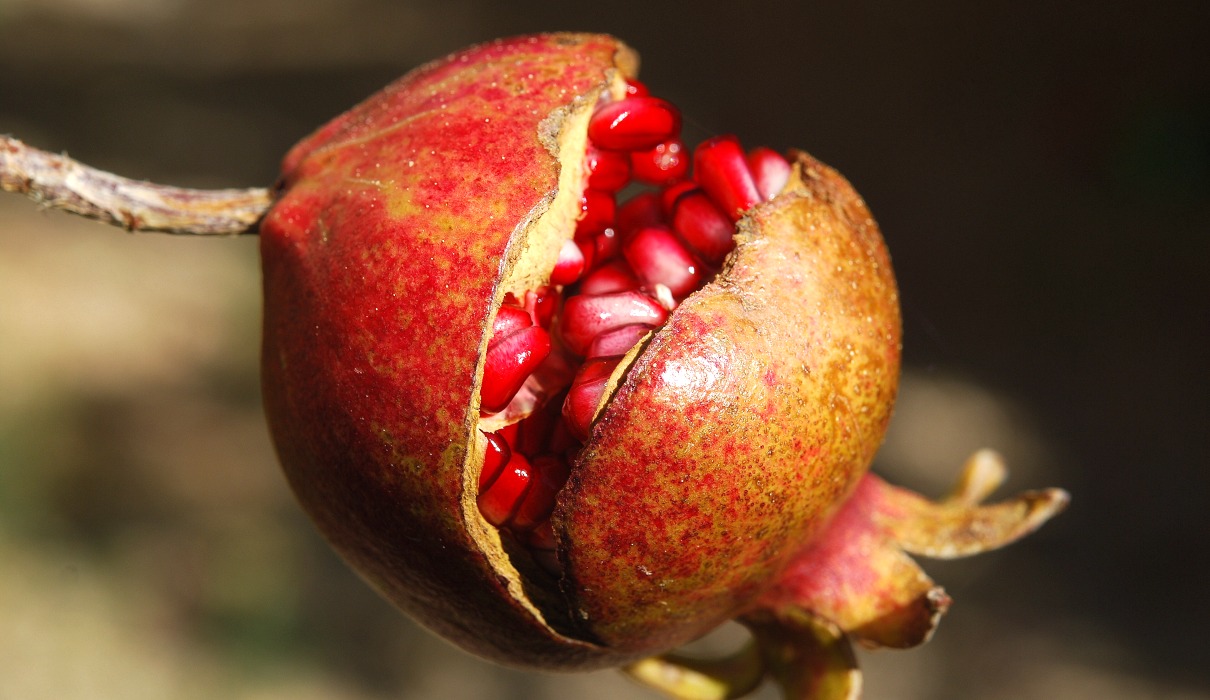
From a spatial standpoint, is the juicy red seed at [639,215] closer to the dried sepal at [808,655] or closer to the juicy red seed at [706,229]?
the juicy red seed at [706,229]

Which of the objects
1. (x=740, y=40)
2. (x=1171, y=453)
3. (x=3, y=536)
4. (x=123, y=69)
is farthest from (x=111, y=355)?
(x=1171, y=453)

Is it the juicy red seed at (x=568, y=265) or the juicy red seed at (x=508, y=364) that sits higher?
the juicy red seed at (x=568, y=265)

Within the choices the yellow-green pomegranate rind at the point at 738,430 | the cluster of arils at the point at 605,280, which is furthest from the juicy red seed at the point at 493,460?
the yellow-green pomegranate rind at the point at 738,430

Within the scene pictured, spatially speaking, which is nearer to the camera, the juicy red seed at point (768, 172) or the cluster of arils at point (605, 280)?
the cluster of arils at point (605, 280)

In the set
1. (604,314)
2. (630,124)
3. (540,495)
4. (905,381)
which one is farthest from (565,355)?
(905,381)

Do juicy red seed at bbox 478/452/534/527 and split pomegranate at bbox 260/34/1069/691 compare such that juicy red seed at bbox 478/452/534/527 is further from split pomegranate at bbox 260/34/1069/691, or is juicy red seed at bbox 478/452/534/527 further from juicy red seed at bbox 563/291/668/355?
juicy red seed at bbox 563/291/668/355

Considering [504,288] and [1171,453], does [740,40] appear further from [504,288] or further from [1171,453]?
[504,288]

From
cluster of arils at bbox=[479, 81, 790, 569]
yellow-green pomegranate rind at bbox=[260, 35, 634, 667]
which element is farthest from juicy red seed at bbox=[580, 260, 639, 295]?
yellow-green pomegranate rind at bbox=[260, 35, 634, 667]

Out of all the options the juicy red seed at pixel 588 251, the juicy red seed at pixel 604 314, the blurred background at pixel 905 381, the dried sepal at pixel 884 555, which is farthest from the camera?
the blurred background at pixel 905 381
